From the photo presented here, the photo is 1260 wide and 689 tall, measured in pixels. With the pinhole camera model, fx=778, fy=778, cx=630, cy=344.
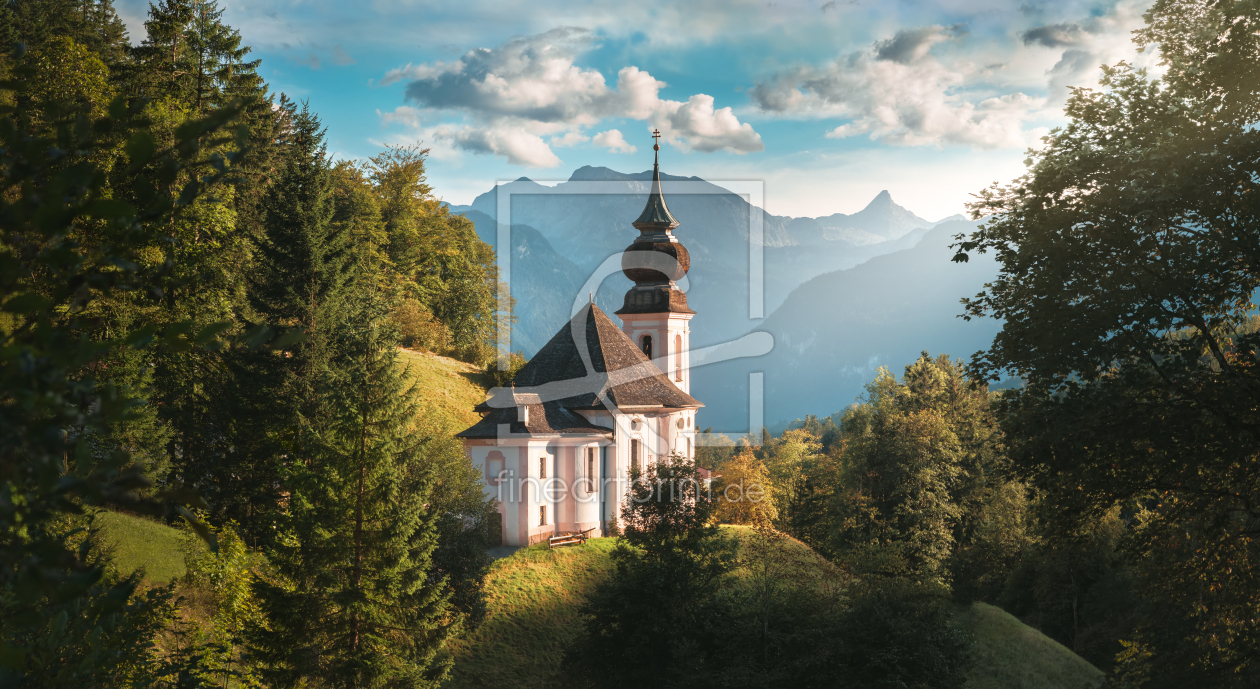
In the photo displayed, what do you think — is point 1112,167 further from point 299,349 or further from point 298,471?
point 299,349

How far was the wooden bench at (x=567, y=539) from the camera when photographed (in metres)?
31.8

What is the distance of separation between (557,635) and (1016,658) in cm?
2128

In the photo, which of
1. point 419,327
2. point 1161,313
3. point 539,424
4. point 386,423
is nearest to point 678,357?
point 539,424

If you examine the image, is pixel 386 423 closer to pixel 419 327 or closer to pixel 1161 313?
pixel 1161 313

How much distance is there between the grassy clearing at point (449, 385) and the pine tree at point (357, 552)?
25939 mm

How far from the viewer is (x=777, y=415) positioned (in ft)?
639

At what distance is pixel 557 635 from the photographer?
25344mm

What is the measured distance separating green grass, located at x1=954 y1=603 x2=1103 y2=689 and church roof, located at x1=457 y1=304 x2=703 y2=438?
17.1 m

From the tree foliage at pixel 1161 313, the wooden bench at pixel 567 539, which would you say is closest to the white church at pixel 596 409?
the wooden bench at pixel 567 539

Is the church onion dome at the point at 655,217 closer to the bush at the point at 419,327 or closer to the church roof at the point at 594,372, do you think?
the church roof at the point at 594,372

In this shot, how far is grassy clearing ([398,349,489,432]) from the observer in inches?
1805

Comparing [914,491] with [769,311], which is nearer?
[914,491]

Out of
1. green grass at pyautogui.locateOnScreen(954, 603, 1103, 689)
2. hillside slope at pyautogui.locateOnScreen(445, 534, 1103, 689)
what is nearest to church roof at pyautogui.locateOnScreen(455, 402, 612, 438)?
hillside slope at pyautogui.locateOnScreen(445, 534, 1103, 689)

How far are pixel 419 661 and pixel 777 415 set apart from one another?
183 metres
